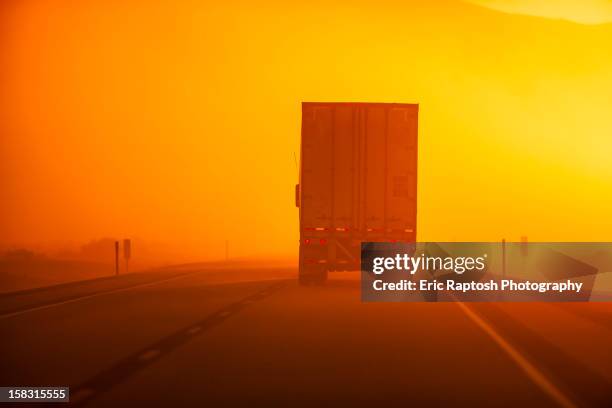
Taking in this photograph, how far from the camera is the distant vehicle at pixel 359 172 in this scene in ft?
79.0

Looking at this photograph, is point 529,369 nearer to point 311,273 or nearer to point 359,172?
point 359,172

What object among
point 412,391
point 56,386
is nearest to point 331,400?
point 412,391

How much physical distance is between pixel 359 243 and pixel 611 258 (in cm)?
3137

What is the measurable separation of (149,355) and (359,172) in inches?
521

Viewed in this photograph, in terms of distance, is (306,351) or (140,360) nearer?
(140,360)

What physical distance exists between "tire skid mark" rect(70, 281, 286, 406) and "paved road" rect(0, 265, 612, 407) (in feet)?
0.07

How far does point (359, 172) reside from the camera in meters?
24.2

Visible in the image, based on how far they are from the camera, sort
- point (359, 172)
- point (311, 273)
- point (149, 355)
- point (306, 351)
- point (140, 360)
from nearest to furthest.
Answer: point (140, 360) < point (149, 355) < point (306, 351) < point (359, 172) < point (311, 273)

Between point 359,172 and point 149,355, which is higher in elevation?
point 359,172

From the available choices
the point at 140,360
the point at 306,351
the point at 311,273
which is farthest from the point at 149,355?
the point at 311,273

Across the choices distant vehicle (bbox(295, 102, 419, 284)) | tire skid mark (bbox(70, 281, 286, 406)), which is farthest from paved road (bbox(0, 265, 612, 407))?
distant vehicle (bbox(295, 102, 419, 284))

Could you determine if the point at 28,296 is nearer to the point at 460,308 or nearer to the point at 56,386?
the point at 460,308

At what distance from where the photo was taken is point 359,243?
2434cm

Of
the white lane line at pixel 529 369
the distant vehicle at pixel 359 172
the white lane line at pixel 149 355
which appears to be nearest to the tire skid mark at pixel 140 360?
the white lane line at pixel 149 355
